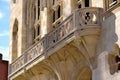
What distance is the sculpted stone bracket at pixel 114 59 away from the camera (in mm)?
15312

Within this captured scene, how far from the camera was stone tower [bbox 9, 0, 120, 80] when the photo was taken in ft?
51.9

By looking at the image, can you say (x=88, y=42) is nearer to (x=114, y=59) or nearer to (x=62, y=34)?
(x=114, y=59)

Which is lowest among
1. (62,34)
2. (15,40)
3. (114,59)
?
(114,59)

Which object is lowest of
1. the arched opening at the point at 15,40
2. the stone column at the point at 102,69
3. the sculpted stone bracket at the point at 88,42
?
the stone column at the point at 102,69

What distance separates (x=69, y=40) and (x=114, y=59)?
6.65 ft

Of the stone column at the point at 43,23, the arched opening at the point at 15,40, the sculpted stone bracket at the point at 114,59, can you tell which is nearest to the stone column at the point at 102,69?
the sculpted stone bracket at the point at 114,59

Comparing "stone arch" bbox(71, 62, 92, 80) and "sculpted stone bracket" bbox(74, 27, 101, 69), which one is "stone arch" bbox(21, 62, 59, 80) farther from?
"sculpted stone bracket" bbox(74, 27, 101, 69)

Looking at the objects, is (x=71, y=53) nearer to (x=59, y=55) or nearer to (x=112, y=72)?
(x=59, y=55)

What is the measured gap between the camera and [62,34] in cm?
1750

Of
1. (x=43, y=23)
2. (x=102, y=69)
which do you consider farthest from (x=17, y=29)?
(x=102, y=69)

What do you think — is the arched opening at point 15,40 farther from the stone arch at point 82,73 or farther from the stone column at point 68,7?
the stone arch at point 82,73

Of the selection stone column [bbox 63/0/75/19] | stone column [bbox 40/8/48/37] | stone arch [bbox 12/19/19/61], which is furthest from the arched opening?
stone column [bbox 63/0/75/19]

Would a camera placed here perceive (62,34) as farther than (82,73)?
No

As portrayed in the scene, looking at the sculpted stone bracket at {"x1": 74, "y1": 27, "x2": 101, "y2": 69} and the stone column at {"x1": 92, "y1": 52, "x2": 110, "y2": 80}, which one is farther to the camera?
the sculpted stone bracket at {"x1": 74, "y1": 27, "x2": 101, "y2": 69}
